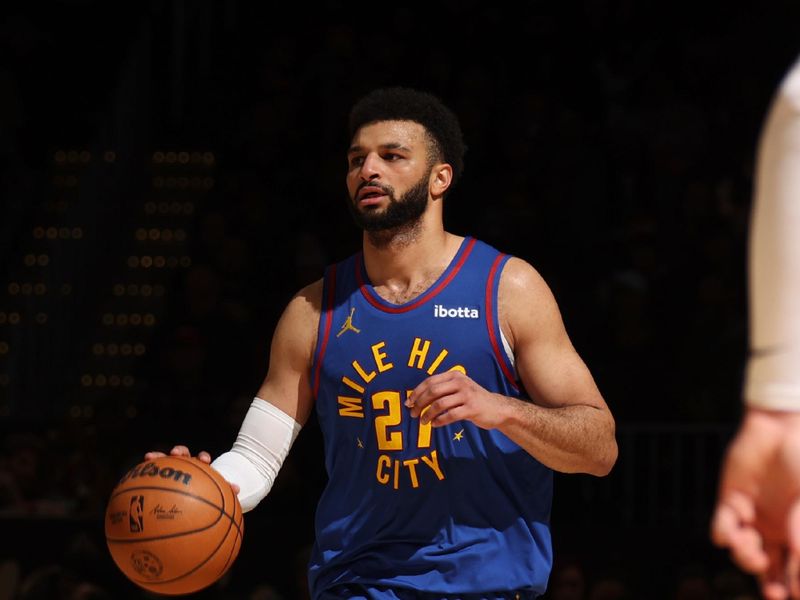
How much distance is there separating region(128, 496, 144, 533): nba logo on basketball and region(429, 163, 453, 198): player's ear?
1.43m

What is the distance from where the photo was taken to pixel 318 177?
394 inches

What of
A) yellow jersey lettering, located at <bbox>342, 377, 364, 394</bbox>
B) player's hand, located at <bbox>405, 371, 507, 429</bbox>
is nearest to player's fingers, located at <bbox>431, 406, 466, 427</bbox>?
player's hand, located at <bbox>405, 371, 507, 429</bbox>

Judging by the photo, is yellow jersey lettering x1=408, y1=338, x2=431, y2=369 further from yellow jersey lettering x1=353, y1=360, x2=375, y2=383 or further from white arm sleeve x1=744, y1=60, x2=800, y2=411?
white arm sleeve x1=744, y1=60, x2=800, y2=411

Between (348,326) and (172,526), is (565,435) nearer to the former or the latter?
(348,326)

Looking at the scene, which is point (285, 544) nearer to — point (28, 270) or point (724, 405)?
point (724, 405)

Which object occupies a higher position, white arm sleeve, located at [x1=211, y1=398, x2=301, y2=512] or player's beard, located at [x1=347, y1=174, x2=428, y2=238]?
player's beard, located at [x1=347, y1=174, x2=428, y2=238]

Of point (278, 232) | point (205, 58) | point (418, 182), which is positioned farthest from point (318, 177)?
point (418, 182)

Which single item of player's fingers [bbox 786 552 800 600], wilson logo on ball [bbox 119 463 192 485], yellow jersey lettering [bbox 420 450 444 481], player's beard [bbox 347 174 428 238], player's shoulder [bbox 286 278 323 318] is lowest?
wilson logo on ball [bbox 119 463 192 485]

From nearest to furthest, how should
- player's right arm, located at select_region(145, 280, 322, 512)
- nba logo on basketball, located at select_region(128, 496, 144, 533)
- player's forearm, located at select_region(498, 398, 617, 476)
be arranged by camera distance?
player's forearm, located at select_region(498, 398, 617, 476), nba logo on basketball, located at select_region(128, 496, 144, 533), player's right arm, located at select_region(145, 280, 322, 512)

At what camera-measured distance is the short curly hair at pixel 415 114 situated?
482 cm

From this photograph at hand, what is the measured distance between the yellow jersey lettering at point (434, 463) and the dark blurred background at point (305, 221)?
2.84m

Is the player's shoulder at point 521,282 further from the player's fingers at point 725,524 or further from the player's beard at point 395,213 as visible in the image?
the player's fingers at point 725,524

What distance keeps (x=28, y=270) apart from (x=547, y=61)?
422 cm

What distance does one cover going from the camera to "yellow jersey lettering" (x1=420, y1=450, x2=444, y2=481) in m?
4.41
